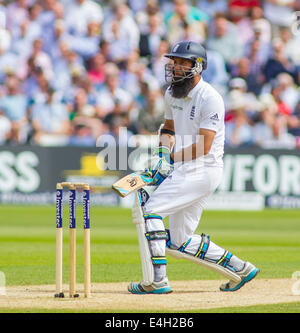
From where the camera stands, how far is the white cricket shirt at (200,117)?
23.7 feet

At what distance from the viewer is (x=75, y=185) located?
6.73m

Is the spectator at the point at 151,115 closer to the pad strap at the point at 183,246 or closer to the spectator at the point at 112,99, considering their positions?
the spectator at the point at 112,99

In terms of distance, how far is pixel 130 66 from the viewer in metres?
19.7

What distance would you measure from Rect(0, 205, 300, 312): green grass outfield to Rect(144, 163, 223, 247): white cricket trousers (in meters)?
1.22

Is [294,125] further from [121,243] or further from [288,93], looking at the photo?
[121,243]

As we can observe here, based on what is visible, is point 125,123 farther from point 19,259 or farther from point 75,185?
point 75,185

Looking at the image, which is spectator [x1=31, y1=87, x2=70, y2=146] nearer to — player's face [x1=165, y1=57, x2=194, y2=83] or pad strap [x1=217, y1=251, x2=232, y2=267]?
player's face [x1=165, y1=57, x2=194, y2=83]

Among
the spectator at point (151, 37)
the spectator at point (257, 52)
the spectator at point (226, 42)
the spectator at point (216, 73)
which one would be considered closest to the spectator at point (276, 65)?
the spectator at point (257, 52)

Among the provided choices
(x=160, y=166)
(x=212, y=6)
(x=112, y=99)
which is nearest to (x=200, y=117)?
(x=160, y=166)

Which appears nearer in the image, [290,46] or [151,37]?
[151,37]

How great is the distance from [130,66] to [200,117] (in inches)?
495

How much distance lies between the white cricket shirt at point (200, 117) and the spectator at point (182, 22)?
12972 millimetres

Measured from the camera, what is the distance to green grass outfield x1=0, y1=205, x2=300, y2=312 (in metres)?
8.95

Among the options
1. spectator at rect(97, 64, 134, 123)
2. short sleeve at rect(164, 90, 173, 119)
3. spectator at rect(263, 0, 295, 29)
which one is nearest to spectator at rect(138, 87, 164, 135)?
spectator at rect(97, 64, 134, 123)
